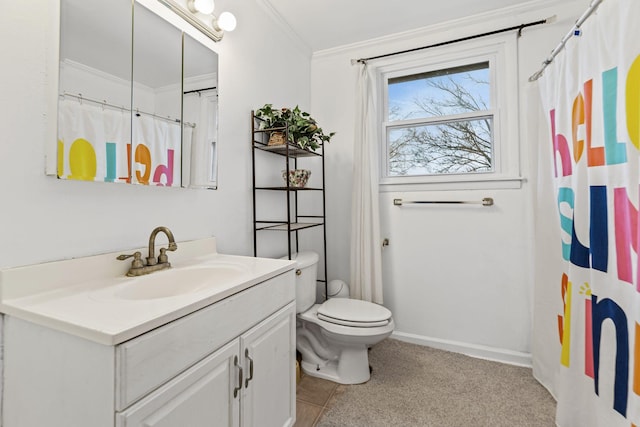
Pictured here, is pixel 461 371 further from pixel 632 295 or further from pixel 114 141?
pixel 114 141

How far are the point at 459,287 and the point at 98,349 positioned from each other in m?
2.11

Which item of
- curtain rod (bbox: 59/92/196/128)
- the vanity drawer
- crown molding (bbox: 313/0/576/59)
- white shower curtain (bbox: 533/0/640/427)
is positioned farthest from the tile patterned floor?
crown molding (bbox: 313/0/576/59)

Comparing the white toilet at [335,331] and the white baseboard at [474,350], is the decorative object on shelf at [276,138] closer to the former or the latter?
the white toilet at [335,331]

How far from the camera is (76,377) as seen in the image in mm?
637

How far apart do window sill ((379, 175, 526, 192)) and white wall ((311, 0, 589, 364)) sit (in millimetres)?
38

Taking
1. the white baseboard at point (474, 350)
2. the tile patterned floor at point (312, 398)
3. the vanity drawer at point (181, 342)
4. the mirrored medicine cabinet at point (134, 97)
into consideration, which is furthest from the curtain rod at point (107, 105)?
the white baseboard at point (474, 350)

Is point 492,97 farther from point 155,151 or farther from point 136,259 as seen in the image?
point 136,259

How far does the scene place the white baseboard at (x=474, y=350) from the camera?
1924 mm

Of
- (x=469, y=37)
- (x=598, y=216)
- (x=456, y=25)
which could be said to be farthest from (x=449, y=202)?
(x=456, y=25)

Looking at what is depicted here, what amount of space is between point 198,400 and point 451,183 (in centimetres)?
198

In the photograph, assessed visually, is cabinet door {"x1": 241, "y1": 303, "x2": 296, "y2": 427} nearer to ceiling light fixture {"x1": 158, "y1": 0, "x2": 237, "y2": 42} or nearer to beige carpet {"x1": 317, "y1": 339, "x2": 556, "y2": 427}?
beige carpet {"x1": 317, "y1": 339, "x2": 556, "y2": 427}

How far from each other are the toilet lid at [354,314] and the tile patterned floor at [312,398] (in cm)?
39

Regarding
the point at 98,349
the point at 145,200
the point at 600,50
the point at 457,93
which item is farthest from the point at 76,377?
the point at 457,93

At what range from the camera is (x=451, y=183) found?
2.10m
